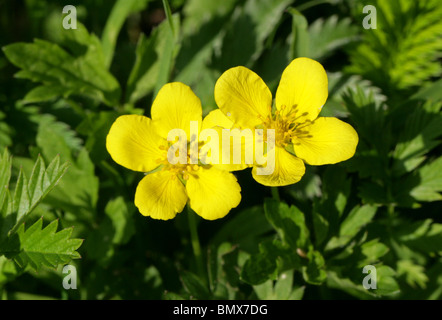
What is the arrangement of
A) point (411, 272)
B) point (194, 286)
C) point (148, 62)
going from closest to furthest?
point (194, 286), point (411, 272), point (148, 62)

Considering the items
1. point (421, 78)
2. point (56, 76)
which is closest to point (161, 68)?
point (56, 76)

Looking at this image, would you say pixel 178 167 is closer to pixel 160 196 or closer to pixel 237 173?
pixel 160 196

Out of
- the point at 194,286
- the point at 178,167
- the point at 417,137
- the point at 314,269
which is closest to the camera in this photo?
the point at 178,167

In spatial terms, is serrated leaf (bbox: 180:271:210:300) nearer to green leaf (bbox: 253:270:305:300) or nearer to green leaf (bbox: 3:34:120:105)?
green leaf (bbox: 253:270:305:300)

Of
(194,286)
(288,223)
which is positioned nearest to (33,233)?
(194,286)
